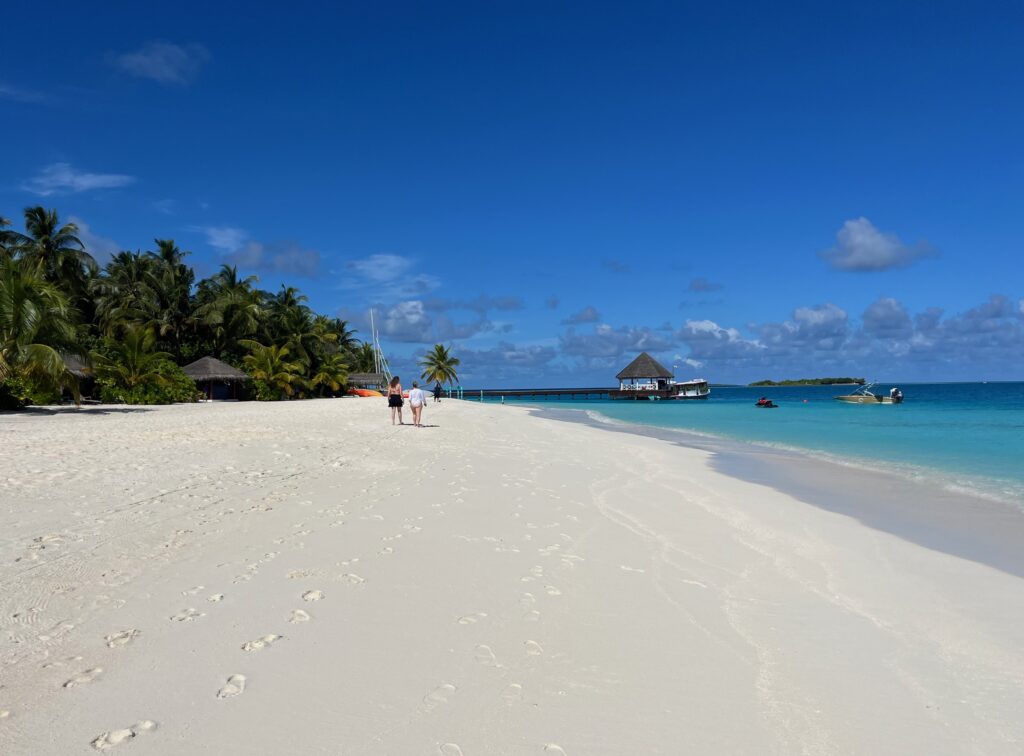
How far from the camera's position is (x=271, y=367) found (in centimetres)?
4219

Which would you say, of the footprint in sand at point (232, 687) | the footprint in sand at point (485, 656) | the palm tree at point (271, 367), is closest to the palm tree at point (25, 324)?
the palm tree at point (271, 367)

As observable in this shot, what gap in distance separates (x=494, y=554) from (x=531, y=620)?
1.40 meters

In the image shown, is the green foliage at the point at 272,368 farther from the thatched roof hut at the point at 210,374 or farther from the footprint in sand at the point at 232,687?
the footprint in sand at the point at 232,687

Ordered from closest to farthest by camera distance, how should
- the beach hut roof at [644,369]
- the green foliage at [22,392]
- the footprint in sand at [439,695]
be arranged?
the footprint in sand at [439,695] → the green foliage at [22,392] → the beach hut roof at [644,369]

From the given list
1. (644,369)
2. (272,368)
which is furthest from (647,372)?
(272,368)

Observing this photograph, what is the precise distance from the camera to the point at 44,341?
21.6 m

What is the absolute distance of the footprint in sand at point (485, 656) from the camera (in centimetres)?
317

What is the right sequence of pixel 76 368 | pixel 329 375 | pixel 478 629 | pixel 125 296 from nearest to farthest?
pixel 478 629 → pixel 76 368 → pixel 125 296 → pixel 329 375

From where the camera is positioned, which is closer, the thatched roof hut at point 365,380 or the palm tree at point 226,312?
the palm tree at point 226,312

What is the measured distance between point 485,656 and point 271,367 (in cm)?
4202

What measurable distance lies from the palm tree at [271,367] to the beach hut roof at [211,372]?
106cm

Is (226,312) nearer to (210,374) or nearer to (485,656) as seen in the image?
(210,374)

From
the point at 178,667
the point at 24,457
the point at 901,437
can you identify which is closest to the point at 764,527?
the point at 178,667

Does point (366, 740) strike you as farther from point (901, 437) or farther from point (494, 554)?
point (901, 437)
